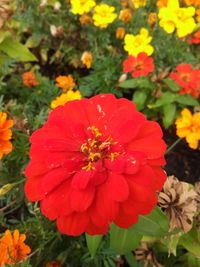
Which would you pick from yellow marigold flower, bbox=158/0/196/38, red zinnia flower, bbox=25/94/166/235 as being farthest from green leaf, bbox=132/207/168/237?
yellow marigold flower, bbox=158/0/196/38

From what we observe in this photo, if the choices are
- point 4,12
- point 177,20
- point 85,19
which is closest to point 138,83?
point 177,20

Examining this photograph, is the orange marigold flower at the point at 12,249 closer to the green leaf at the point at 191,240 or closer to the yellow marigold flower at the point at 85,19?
the green leaf at the point at 191,240

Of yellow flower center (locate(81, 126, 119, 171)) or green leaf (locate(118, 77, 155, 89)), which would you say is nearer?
yellow flower center (locate(81, 126, 119, 171))

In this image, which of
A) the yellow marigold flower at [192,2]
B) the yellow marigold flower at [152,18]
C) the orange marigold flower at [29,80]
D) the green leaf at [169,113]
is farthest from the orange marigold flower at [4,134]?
the yellow marigold flower at [192,2]

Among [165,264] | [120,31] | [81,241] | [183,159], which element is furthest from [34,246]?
[120,31]

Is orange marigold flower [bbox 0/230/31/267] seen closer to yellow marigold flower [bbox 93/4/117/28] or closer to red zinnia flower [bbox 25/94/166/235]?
red zinnia flower [bbox 25/94/166/235]

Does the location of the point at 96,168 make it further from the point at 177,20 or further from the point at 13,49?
the point at 177,20
